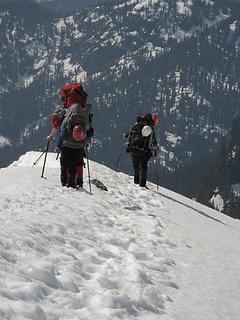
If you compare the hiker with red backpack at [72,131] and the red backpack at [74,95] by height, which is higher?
the red backpack at [74,95]

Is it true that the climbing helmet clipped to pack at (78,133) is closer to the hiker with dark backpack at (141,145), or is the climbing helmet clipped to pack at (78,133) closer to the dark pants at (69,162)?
the dark pants at (69,162)

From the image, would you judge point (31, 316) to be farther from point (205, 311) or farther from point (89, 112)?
point (89, 112)

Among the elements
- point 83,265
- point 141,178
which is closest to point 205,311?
point 83,265

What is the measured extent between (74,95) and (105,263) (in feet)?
26.4

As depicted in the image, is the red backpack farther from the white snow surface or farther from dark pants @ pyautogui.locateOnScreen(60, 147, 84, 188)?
the white snow surface

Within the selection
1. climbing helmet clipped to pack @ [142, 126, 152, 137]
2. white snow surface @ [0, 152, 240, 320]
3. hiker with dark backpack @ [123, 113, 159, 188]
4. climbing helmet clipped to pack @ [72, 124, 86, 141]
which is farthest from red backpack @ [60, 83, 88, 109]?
hiker with dark backpack @ [123, 113, 159, 188]

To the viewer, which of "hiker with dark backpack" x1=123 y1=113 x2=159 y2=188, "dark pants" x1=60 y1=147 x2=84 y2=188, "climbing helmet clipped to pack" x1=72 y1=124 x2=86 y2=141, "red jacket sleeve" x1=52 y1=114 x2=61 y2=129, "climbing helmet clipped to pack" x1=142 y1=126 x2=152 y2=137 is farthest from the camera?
"hiker with dark backpack" x1=123 y1=113 x2=159 y2=188

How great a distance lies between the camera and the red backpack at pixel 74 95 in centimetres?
1418

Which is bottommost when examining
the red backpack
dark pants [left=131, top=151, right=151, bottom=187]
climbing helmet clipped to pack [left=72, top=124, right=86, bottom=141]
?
dark pants [left=131, top=151, right=151, bottom=187]

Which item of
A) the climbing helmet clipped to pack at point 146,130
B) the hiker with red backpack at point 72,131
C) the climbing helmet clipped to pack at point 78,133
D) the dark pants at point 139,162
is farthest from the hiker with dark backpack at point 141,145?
the climbing helmet clipped to pack at point 78,133

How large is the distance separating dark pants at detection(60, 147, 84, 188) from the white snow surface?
208 cm

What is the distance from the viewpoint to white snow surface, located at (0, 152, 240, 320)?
5.37 m

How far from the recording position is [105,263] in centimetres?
697

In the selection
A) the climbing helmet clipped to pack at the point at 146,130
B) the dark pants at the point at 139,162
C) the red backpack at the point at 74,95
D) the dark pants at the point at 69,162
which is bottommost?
the dark pants at the point at 139,162
